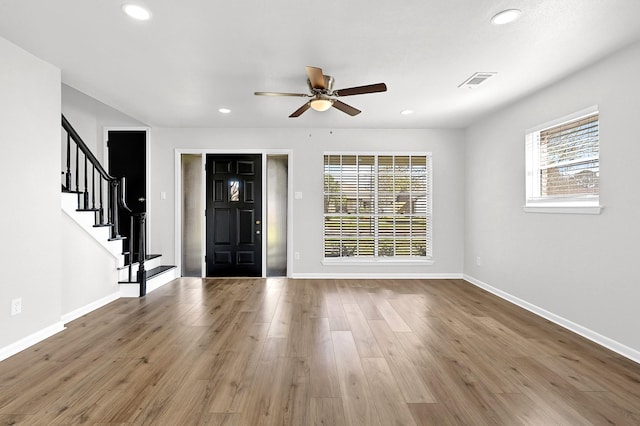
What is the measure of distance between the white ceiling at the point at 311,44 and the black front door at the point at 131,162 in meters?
1.55

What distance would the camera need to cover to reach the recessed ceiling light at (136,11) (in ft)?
7.28

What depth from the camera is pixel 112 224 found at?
14.2 ft

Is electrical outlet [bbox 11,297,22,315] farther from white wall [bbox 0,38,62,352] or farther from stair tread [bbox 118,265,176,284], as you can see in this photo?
stair tread [bbox 118,265,176,284]

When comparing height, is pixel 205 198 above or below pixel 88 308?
above

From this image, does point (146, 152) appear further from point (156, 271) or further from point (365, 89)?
point (365, 89)

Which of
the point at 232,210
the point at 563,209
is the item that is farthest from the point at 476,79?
A: the point at 232,210

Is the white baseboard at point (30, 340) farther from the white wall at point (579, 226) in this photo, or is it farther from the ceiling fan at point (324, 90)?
the white wall at point (579, 226)

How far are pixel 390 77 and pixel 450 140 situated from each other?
9.00 feet

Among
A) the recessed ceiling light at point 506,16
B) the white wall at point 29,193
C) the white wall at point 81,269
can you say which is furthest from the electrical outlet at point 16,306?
the recessed ceiling light at point 506,16

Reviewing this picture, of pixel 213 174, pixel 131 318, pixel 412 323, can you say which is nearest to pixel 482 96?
pixel 412 323

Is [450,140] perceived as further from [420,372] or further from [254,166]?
[420,372]

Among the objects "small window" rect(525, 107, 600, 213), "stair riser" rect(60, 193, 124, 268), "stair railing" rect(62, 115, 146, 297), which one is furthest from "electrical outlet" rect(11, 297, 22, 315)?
"small window" rect(525, 107, 600, 213)

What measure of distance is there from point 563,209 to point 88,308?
5320 millimetres

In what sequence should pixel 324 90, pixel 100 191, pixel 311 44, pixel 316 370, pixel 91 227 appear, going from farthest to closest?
1. pixel 100 191
2. pixel 91 227
3. pixel 324 90
4. pixel 311 44
5. pixel 316 370
